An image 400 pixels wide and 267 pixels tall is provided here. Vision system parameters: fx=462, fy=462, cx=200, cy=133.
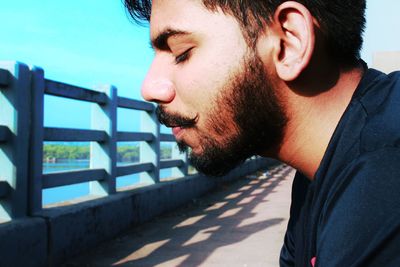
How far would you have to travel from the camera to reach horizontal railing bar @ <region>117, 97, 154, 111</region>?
5.97m

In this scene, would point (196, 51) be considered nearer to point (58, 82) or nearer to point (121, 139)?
point (58, 82)

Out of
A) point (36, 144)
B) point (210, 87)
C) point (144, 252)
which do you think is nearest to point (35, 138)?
point (36, 144)

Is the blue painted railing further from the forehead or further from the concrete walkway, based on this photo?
the forehead

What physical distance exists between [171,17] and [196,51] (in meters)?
0.13

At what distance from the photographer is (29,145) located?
402cm

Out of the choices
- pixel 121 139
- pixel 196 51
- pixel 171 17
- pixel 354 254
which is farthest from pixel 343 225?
pixel 121 139

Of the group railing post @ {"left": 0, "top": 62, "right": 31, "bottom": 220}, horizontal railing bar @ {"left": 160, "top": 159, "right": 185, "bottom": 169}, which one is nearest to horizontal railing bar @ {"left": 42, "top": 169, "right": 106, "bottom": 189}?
railing post @ {"left": 0, "top": 62, "right": 31, "bottom": 220}

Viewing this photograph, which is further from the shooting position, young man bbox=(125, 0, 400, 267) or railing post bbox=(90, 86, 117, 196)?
railing post bbox=(90, 86, 117, 196)

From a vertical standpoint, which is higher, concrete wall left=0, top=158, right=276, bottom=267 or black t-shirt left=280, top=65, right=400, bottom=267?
black t-shirt left=280, top=65, right=400, bottom=267

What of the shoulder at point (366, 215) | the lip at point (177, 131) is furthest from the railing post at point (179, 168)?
the shoulder at point (366, 215)

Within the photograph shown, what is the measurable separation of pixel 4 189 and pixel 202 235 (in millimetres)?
2381

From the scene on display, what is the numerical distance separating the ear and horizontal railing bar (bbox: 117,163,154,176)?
4.84 m

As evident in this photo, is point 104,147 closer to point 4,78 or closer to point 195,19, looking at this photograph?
point 4,78

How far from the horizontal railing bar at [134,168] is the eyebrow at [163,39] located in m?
4.62
